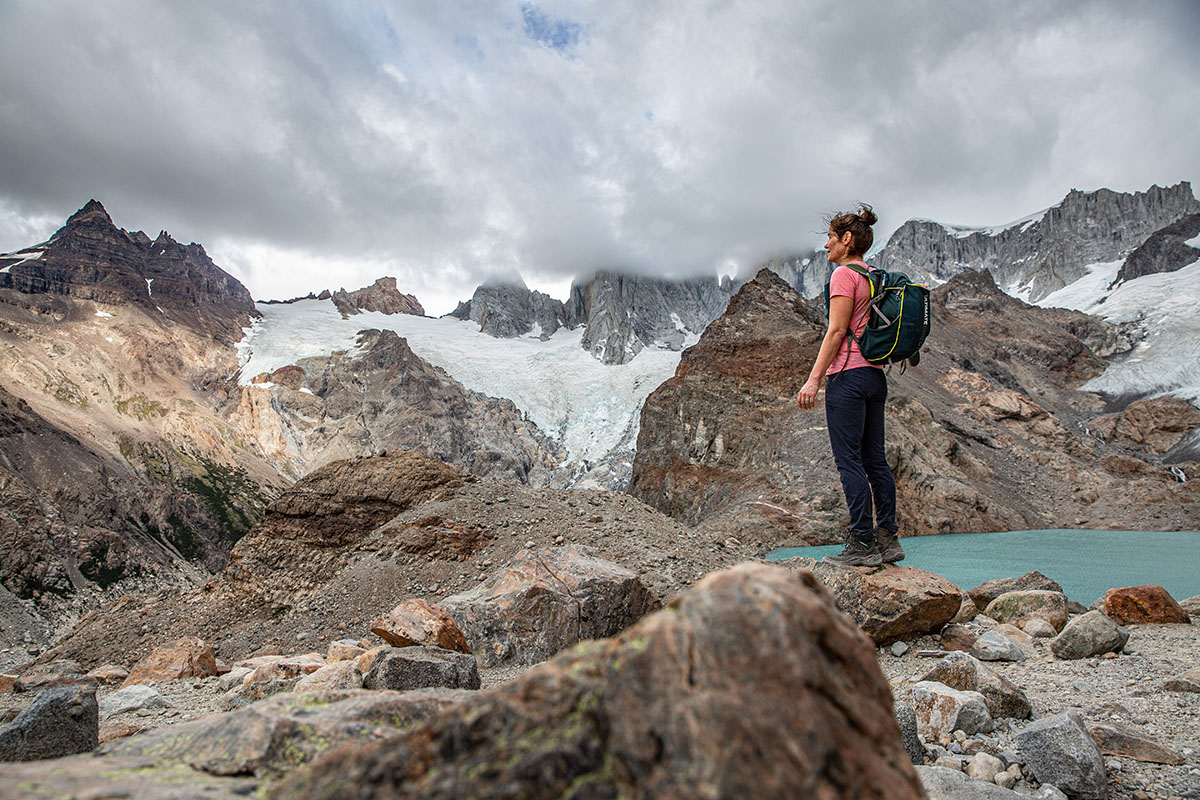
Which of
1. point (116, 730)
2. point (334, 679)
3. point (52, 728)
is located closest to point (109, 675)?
point (116, 730)

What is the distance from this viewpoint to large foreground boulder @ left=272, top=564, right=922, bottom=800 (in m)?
1.12

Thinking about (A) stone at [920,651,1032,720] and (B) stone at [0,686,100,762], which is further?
(A) stone at [920,651,1032,720]

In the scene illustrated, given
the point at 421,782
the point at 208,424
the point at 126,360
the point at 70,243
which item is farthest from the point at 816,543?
the point at 70,243

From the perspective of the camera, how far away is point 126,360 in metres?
68.9

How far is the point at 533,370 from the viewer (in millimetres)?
89750

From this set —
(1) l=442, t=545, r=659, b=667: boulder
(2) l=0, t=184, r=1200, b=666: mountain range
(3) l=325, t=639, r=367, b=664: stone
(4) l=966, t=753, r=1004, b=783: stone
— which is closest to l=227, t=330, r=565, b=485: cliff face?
(2) l=0, t=184, r=1200, b=666: mountain range

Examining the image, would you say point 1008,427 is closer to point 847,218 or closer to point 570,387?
point 847,218

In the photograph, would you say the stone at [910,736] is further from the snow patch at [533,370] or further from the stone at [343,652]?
the snow patch at [533,370]

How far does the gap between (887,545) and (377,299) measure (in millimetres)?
140681

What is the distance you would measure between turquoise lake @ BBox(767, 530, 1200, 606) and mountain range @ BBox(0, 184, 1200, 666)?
7.66ft

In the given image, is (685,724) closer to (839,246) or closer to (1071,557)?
(839,246)

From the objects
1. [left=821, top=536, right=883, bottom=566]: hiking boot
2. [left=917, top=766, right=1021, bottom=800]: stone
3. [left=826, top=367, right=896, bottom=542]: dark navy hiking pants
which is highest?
[left=826, top=367, right=896, bottom=542]: dark navy hiking pants

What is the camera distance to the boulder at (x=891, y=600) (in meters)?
5.08

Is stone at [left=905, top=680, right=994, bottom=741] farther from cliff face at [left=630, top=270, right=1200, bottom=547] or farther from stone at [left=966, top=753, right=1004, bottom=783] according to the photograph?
cliff face at [left=630, top=270, right=1200, bottom=547]
